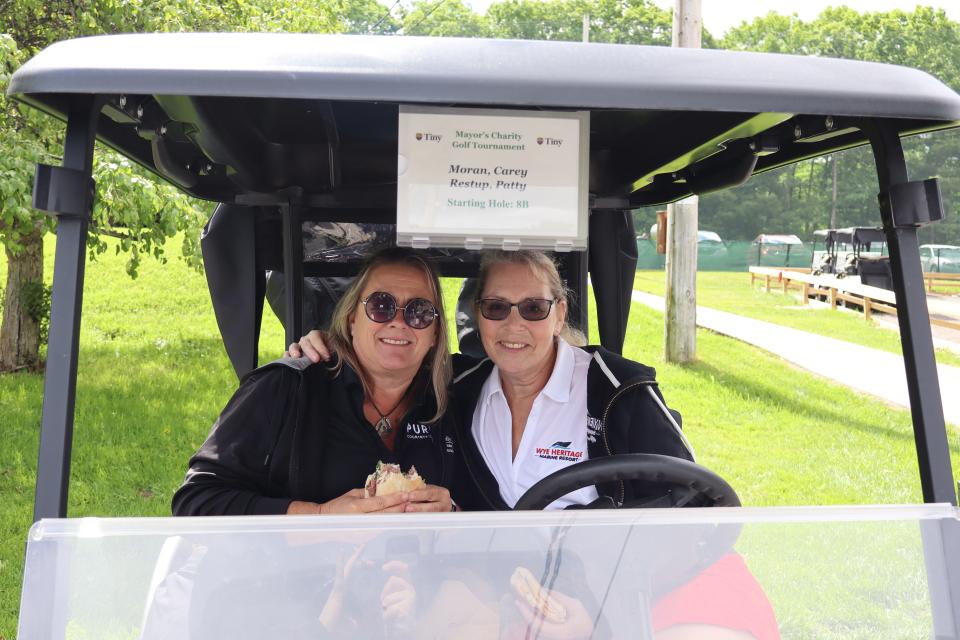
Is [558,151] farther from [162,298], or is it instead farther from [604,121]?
[162,298]

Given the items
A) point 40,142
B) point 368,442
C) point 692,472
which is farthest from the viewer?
point 40,142

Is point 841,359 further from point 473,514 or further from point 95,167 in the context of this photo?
point 473,514

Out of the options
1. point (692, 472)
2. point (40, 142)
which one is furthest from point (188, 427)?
point (692, 472)

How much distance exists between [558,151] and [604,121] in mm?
923

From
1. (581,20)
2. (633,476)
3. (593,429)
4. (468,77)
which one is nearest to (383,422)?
(593,429)

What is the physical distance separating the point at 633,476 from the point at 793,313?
51.7 feet

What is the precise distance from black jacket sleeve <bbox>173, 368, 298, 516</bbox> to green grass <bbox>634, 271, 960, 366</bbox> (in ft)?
32.5

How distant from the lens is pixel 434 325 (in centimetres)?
248

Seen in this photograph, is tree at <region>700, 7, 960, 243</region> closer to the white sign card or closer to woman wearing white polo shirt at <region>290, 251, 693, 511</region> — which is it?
woman wearing white polo shirt at <region>290, 251, 693, 511</region>

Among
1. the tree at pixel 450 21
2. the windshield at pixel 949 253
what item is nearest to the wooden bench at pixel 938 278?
the windshield at pixel 949 253

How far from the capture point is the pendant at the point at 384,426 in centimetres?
244

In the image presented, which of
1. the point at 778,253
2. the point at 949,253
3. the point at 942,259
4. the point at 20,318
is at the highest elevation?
the point at 778,253

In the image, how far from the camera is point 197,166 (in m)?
2.57

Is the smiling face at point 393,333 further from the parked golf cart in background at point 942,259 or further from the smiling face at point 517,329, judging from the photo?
the parked golf cart in background at point 942,259
